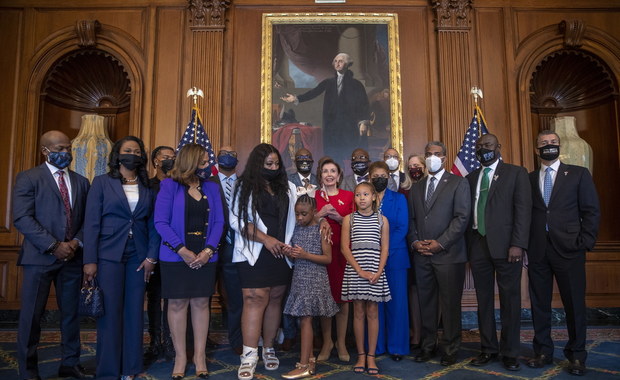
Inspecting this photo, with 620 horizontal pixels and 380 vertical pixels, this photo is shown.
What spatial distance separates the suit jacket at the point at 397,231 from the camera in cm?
398

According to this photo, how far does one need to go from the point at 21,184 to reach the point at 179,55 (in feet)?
11.5

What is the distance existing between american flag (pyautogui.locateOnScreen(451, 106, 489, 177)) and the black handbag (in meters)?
4.14

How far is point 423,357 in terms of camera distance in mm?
3791

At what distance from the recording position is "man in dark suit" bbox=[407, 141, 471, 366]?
12.4 feet

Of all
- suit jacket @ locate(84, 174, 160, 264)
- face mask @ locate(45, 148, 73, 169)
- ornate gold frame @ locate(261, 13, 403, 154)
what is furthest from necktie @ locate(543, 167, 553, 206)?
face mask @ locate(45, 148, 73, 169)

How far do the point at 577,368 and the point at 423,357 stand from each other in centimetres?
112

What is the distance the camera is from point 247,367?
10.9 ft

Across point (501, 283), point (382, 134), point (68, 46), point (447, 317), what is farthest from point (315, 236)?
point (68, 46)

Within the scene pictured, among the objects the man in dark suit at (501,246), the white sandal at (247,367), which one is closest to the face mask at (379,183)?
the man in dark suit at (501,246)

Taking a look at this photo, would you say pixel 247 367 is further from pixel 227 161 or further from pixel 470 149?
pixel 470 149

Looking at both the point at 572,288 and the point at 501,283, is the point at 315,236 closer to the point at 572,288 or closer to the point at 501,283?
the point at 501,283

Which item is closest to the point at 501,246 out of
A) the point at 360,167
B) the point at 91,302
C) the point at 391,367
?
the point at 391,367

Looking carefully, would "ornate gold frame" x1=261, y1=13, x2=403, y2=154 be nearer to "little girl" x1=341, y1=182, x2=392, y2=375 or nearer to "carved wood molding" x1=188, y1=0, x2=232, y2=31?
"carved wood molding" x1=188, y1=0, x2=232, y2=31

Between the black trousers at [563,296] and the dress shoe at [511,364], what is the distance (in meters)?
0.28
